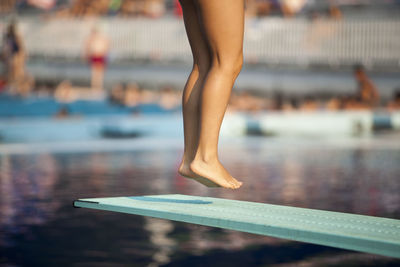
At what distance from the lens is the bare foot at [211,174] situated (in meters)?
5.38

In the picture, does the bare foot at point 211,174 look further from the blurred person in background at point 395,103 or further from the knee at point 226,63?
the blurred person in background at point 395,103

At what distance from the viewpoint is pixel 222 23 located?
5316mm

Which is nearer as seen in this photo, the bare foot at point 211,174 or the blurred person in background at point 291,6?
the bare foot at point 211,174

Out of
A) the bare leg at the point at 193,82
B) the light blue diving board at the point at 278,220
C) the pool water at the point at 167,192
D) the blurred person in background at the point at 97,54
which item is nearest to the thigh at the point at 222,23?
the bare leg at the point at 193,82

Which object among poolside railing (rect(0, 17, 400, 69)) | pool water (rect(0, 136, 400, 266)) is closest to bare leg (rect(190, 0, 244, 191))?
pool water (rect(0, 136, 400, 266))

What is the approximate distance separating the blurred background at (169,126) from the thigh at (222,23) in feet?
3.43

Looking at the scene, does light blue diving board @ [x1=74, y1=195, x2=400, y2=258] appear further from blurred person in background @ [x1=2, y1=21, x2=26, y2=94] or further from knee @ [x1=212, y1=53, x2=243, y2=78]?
blurred person in background @ [x1=2, y1=21, x2=26, y2=94]

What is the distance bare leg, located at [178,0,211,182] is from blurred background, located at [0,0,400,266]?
49 cm

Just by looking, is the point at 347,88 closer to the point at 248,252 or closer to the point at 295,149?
the point at 295,149

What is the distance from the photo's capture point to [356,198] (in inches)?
315

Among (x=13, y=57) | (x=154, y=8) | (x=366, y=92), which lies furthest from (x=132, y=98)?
(x=154, y=8)

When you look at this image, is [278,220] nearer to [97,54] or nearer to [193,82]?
[193,82]

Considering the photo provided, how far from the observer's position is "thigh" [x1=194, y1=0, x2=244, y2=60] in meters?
5.29

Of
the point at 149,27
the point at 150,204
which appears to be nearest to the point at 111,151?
the point at 150,204
